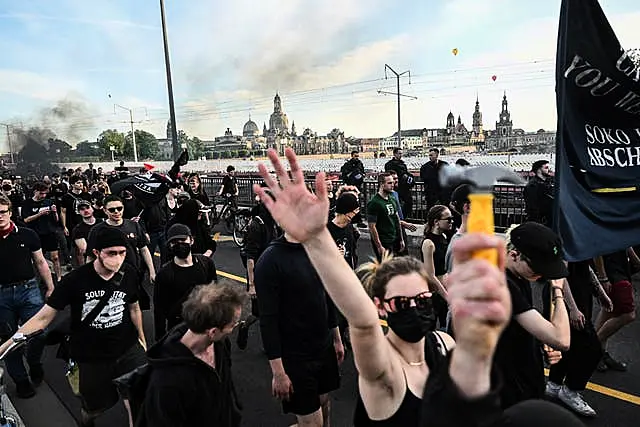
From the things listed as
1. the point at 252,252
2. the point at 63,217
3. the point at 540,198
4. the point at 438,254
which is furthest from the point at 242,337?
the point at 540,198

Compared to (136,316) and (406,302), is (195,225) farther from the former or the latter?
(406,302)

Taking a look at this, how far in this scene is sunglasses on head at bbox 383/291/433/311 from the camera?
181 centimetres

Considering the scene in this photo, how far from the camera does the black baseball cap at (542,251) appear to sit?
7.83 feet

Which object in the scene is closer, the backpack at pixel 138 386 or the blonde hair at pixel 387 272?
the blonde hair at pixel 387 272

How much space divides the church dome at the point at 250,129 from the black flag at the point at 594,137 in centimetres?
16032

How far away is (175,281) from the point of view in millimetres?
3867

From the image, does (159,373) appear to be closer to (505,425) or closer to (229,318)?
(229,318)

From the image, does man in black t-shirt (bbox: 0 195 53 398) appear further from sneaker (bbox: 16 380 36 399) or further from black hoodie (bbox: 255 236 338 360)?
black hoodie (bbox: 255 236 338 360)

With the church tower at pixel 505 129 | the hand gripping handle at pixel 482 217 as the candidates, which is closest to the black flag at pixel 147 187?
the hand gripping handle at pixel 482 217

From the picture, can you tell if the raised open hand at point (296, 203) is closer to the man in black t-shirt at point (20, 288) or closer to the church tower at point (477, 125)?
the man in black t-shirt at point (20, 288)

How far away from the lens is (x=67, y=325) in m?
3.38

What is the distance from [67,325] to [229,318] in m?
1.75

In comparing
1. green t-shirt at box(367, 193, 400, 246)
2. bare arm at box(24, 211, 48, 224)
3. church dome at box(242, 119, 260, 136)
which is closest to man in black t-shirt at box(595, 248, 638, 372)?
green t-shirt at box(367, 193, 400, 246)

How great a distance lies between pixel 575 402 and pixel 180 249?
3439mm
